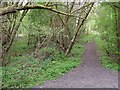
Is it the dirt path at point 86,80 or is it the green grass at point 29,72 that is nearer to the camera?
the green grass at point 29,72

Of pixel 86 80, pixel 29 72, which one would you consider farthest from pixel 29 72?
pixel 86 80

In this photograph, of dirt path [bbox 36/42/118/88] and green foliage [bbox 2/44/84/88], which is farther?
dirt path [bbox 36/42/118/88]

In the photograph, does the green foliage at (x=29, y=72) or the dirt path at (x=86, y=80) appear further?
the dirt path at (x=86, y=80)

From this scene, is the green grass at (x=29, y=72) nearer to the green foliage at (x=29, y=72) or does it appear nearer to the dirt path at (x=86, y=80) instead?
the green foliage at (x=29, y=72)

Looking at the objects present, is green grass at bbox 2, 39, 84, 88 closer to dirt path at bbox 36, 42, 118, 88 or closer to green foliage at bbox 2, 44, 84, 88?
green foliage at bbox 2, 44, 84, 88

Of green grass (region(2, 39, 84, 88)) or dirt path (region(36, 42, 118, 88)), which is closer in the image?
green grass (region(2, 39, 84, 88))

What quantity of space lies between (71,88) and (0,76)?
A: 284cm

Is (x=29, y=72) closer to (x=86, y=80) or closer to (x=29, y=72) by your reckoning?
(x=29, y=72)

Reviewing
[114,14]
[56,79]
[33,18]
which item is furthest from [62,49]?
[56,79]

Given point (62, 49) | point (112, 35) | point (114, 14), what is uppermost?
point (114, 14)

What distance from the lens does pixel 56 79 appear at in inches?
482

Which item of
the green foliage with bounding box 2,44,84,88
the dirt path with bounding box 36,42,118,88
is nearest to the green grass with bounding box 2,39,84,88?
the green foliage with bounding box 2,44,84,88

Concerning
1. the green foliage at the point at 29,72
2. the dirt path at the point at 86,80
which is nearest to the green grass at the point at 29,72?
the green foliage at the point at 29,72

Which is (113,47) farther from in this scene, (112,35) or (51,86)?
(51,86)
